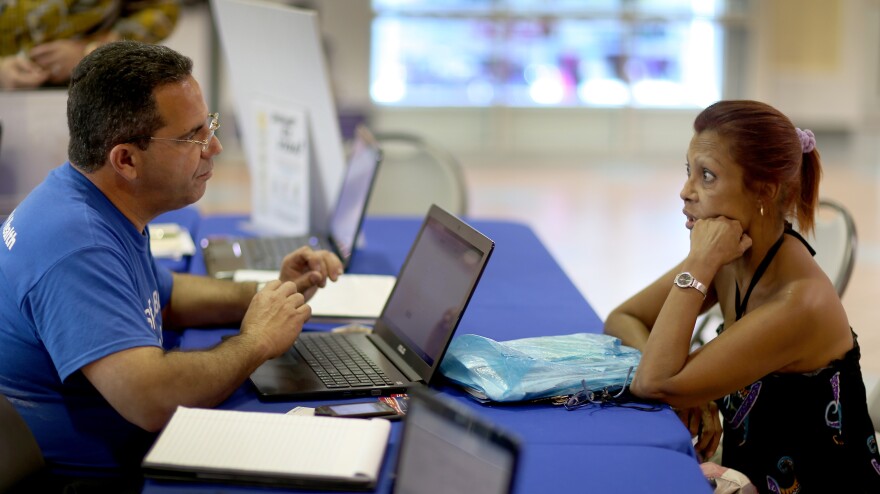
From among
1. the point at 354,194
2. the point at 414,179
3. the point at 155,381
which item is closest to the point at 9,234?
the point at 155,381

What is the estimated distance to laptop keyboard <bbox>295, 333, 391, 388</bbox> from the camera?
181 centimetres

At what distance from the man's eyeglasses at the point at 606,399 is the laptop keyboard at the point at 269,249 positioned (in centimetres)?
115

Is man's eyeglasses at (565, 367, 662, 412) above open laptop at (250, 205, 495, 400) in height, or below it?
below

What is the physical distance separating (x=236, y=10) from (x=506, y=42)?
6622 mm

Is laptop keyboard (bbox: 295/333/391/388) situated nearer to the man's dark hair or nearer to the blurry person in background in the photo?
the man's dark hair

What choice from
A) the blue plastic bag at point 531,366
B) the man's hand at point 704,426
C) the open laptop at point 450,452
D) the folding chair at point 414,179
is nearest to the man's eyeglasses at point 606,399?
the blue plastic bag at point 531,366

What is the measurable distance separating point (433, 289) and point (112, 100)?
25.5 inches

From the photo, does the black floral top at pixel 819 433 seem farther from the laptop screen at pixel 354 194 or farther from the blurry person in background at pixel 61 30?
the blurry person in background at pixel 61 30

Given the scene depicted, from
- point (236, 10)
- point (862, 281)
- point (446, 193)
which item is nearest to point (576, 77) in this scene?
point (862, 281)

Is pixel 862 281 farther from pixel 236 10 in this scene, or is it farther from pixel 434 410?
pixel 434 410

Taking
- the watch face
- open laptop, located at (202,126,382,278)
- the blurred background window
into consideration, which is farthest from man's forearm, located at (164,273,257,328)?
the blurred background window

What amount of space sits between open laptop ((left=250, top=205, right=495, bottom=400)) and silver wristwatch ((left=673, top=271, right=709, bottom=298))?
36 cm

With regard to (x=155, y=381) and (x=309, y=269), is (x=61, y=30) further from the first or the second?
(x=155, y=381)

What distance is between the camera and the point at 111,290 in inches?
63.1
